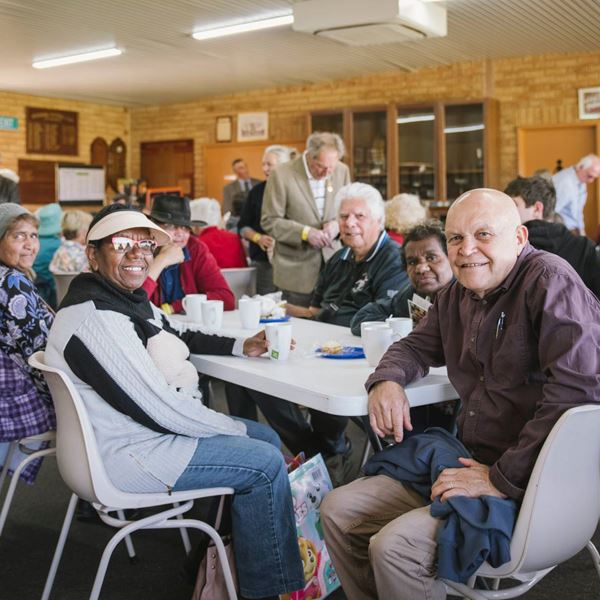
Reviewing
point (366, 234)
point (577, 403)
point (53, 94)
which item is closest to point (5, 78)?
point (53, 94)

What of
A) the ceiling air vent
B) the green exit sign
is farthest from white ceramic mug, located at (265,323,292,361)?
the green exit sign

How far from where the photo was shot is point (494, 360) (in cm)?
190

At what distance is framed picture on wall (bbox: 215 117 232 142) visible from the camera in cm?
1177

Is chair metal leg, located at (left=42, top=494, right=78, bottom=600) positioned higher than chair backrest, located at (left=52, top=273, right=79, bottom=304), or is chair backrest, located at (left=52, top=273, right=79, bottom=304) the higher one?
chair backrest, located at (left=52, top=273, right=79, bottom=304)

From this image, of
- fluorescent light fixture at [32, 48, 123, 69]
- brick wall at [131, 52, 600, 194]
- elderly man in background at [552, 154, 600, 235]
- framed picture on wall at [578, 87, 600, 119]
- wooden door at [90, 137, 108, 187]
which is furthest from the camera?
wooden door at [90, 137, 108, 187]

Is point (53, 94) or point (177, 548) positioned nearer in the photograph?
point (177, 548)

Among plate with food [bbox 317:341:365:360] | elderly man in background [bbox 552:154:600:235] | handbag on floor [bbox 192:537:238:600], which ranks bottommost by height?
handbag on floor [bbox 192:537:238:600]

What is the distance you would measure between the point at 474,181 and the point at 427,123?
2.99 feet

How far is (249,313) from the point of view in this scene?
10.4 feet

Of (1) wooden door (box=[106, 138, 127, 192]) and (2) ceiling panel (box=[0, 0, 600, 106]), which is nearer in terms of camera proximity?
(2) ceiling panel (box=[0, 0, 600, 106])

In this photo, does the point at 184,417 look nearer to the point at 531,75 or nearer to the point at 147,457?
the point at 147,457

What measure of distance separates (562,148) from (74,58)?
581 centimetres

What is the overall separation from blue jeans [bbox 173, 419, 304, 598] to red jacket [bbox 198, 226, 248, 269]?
3200mm

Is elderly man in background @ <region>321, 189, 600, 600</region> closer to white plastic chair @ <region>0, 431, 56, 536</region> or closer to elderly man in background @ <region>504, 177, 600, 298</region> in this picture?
white plastic chair @ <region>0, 431, 56, 536</region>
